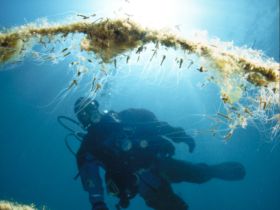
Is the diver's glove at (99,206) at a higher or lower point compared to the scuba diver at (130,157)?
lower

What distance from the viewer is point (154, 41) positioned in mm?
2791

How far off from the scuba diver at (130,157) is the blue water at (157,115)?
23.1 meters

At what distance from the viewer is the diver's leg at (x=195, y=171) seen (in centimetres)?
996

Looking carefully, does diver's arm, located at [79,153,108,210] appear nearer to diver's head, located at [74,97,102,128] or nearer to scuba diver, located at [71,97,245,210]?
scuba diver, located at [71,97,245,210]

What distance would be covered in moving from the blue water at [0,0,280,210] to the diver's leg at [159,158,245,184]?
20167mm

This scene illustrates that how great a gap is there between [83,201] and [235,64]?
101516mm

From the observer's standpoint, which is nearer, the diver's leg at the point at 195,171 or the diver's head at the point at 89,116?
the diver's head at the point at 89,116

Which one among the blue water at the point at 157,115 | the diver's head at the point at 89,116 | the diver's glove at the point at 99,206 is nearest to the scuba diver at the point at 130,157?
the diver's head at the point at 89,116

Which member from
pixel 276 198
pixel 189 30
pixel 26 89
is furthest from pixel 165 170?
pixel 276 198

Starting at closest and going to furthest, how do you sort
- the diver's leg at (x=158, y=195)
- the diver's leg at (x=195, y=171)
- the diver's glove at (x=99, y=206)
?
the diver's glove at (x=99, y=206) < the diver's leg at (x=158, y=195) < the diver's leg at (x=195, y=171)

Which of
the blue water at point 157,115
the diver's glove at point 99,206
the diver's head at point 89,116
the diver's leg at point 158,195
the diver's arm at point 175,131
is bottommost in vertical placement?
the diver's glove at point 99,206

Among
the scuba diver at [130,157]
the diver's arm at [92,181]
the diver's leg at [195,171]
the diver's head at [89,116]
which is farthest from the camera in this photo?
the diver's leg at [195,171]

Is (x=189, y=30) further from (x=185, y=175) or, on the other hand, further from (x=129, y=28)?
(x=185, y=175)

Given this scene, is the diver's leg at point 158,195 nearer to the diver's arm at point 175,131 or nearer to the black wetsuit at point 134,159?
the black wetsuit at point 134,159
